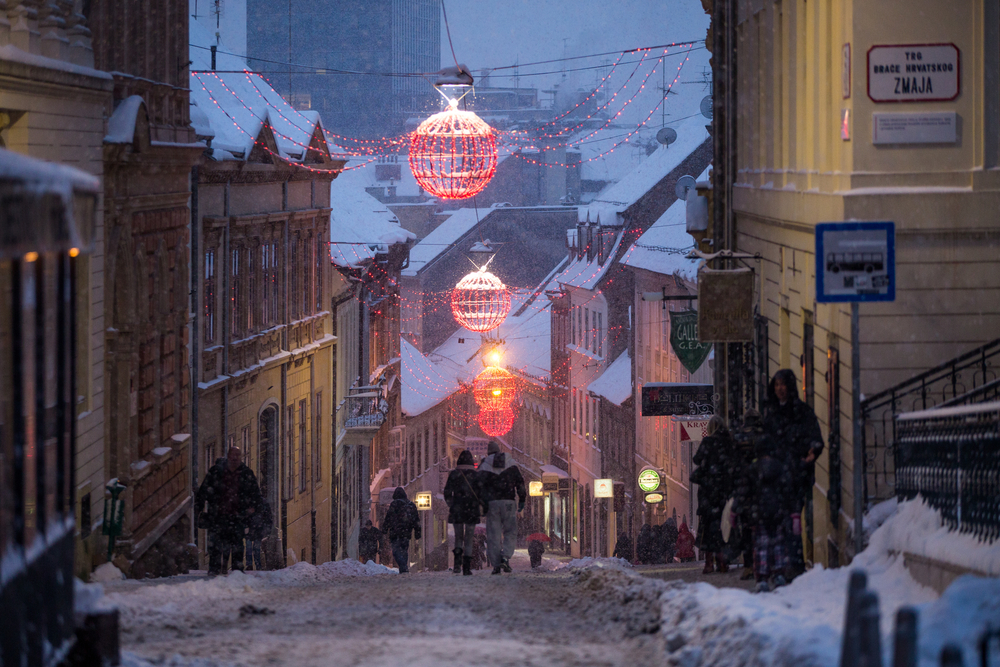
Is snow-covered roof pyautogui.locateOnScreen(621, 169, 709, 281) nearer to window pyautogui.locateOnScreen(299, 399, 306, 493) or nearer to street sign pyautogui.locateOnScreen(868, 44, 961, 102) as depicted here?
window pyautogui.locateOnScreen(299, 399, 306, 493)

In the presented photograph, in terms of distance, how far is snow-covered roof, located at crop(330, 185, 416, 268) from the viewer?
37.8 m

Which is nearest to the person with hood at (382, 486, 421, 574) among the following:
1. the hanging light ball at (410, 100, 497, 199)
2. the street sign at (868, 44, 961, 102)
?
the hanging light ball at (410, 100, 497, 199)

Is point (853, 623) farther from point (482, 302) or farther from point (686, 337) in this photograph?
point (482, 302)

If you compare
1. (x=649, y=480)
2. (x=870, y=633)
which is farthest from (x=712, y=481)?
(x=649, y=480)

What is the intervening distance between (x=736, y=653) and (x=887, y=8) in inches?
305

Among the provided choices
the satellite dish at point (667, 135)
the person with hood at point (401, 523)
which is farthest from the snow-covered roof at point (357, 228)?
the person with hood at point (401, 523)

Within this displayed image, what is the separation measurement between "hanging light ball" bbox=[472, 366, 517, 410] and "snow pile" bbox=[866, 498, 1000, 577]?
3998 centimetres

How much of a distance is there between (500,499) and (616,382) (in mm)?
33055

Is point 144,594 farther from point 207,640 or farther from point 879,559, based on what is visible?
point 879,559

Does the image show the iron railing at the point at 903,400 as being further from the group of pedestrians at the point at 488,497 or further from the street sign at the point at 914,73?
the group of pedestrians at the point at 488,497

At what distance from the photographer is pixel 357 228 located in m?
41.9

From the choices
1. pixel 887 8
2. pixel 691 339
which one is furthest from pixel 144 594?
pixel 691 339

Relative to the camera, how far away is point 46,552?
5883 mm

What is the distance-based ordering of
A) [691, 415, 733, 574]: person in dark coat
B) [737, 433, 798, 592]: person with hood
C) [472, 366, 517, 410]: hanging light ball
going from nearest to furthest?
[737, 433, 798, 592]: person with hood, [691, 415, 733, 574]: person in dark coat, [472, 366, 517, 410]: hanging light ball
